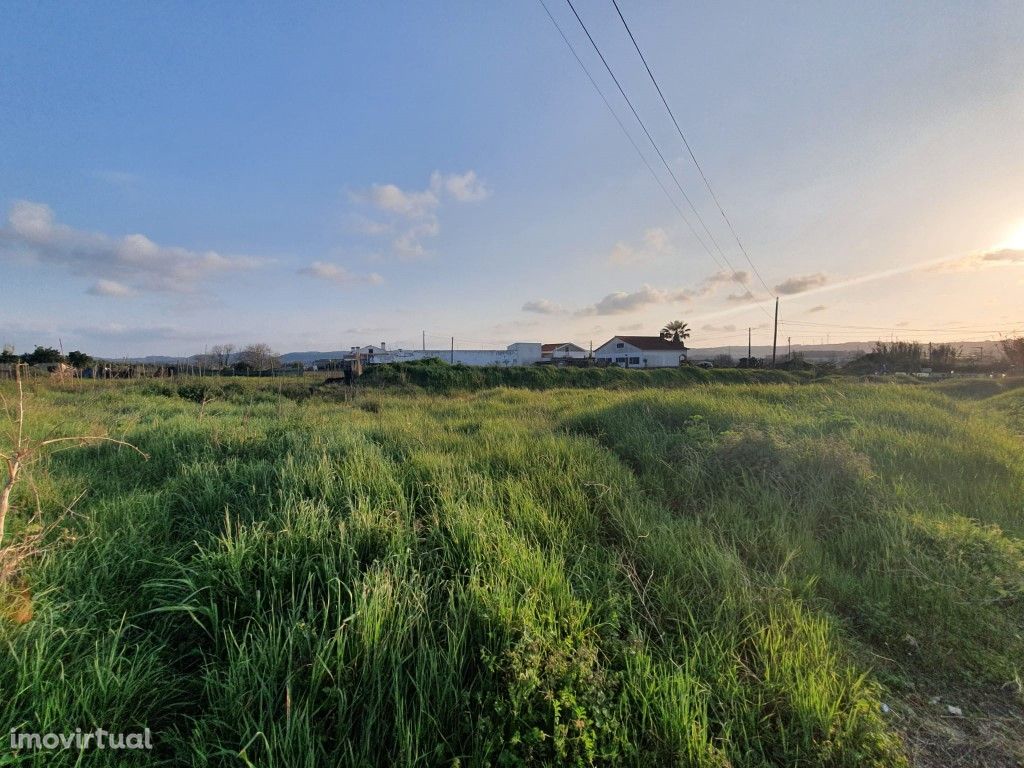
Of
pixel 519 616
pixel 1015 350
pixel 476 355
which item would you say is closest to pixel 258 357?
pixel 476 355

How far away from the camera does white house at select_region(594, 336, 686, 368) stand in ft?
167

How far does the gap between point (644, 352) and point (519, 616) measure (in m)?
52.1

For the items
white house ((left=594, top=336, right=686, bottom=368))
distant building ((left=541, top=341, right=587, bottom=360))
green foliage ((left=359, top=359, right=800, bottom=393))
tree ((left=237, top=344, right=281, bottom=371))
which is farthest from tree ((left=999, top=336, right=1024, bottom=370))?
tree ((left=237, top=344, right=281, bottom=371))

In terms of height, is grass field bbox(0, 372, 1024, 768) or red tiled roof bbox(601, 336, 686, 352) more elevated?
red tiled roof bbox(601, 336, 686, 352)

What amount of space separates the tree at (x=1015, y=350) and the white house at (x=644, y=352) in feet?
85.3

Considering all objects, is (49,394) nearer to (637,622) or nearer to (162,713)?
(162,713)

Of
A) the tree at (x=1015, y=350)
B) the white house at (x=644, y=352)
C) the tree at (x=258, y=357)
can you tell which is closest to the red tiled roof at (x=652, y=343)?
the white house at (x=644, y=352)

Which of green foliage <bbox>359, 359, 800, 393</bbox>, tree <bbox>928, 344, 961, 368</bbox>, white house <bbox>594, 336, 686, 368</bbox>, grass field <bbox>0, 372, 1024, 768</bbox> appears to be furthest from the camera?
white house <bbox>594, 336, 686, 368</bbox>

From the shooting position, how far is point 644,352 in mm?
51156

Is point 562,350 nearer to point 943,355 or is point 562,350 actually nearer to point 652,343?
point 652,343

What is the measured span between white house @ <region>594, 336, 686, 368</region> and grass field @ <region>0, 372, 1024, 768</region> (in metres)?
47.3

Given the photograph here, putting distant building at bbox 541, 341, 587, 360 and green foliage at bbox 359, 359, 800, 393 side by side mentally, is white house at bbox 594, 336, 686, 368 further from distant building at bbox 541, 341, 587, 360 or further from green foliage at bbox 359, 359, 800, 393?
green foliage at bbox 359, 359, 800, 393

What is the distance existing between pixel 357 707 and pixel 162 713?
0.83 m

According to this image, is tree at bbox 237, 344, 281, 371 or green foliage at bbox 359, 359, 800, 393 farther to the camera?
tree at bbox 237, 344, 281, 371
